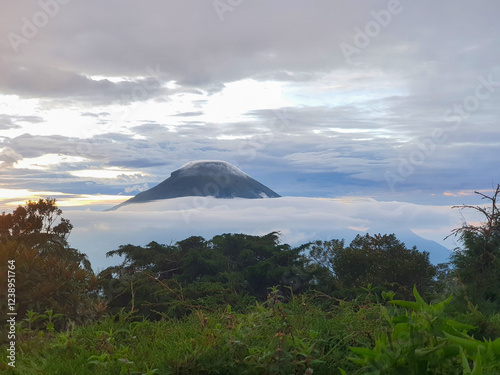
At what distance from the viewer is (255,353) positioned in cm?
313

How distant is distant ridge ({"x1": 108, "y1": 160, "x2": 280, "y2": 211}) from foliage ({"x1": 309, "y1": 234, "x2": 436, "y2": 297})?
121585 mm

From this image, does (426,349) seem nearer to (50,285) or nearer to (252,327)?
(252,327)

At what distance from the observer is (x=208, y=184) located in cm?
15212

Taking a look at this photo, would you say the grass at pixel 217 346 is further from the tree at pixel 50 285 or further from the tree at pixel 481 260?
the tree at pixel 481 260

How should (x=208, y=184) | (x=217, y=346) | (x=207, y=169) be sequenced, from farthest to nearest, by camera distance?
(x=207, y=169), (x=208, y=184), (x=217, y=346)

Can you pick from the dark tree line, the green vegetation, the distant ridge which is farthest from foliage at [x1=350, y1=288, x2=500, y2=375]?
the distant ridge

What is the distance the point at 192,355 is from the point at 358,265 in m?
21.0

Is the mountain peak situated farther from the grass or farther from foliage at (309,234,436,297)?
the grass

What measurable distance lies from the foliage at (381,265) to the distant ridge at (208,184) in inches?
4787

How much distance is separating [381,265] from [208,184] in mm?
131584

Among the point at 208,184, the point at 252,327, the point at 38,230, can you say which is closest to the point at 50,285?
the point at 252,327

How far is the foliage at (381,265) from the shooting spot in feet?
70.6

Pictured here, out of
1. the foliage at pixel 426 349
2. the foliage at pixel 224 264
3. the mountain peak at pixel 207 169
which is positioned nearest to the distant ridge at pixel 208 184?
the mountain peak at pixel 207 169

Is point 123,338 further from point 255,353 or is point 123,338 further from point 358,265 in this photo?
point 358,265
